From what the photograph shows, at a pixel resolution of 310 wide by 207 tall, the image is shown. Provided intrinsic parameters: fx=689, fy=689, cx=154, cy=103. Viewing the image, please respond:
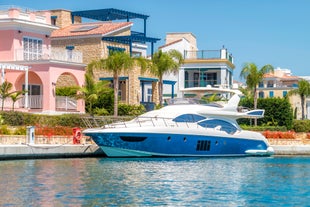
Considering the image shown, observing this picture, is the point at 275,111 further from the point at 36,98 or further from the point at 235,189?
the point at 235,189

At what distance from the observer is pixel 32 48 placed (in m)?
50.7

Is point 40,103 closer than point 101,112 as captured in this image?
Yes

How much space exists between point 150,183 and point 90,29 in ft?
109

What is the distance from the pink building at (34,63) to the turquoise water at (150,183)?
12.4m

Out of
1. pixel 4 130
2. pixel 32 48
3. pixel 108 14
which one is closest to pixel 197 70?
pixel 108 14

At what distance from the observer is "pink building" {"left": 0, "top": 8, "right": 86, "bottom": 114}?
157 feet

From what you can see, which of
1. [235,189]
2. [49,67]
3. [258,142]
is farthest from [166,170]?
[49,67]

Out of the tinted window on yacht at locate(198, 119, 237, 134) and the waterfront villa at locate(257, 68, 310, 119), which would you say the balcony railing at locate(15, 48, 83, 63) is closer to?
the tinted window on yacht at locate(198, 119, 237, 134)

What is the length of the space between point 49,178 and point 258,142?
63.2 ft

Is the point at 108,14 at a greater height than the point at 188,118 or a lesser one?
greater

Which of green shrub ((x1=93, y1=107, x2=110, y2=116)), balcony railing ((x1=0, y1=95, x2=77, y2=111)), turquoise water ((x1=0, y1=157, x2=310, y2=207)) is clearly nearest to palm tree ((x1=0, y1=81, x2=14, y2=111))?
balcony railing ((x1=0, y1=95, x2=77, y2=111))

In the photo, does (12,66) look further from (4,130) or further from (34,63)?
(4,130)

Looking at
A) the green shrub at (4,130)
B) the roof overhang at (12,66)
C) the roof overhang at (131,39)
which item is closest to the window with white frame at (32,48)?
the roof overhang at (12,66)

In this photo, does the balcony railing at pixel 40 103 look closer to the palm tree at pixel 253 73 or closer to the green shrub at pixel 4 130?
the green shrub at pixel 4 130
